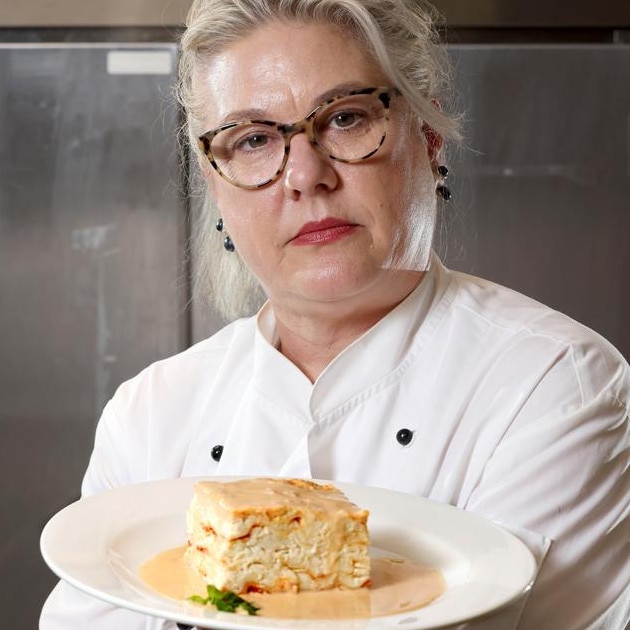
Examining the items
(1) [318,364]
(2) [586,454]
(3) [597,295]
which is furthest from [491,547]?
(3) [597,295]

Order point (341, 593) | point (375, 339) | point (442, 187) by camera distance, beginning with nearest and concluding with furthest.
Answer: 1. point (341, 593)
2. point (375, 339)
3. point (442, 187)

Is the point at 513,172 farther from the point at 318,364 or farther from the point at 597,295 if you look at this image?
the point at 318,364

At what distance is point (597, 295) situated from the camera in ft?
8.35

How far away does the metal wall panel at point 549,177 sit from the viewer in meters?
2.50

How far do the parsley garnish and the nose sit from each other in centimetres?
57

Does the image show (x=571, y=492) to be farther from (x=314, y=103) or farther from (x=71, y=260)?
(x=71, y=260)

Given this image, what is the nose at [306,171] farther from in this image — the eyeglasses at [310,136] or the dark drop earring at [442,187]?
the dark drop earring at [442,187]

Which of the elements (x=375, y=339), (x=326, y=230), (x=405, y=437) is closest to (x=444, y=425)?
(x=405, y=437)

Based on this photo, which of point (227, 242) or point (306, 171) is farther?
point (227, 242)

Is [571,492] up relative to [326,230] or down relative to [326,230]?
down

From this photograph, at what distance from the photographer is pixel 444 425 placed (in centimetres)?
142

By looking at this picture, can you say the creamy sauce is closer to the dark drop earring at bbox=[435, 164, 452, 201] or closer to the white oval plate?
the white oval plate

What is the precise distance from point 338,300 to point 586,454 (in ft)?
1.30

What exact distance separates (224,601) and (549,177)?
5.80ft
